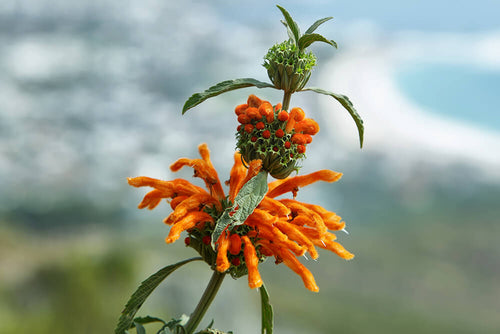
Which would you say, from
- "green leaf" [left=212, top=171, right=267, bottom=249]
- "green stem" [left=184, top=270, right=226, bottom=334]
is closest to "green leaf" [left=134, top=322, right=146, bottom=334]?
"green stem" [left=184, top=270, right=226, bottom=334]

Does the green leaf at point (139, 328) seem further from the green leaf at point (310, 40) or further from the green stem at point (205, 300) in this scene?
the green leaf at point (310, 40)

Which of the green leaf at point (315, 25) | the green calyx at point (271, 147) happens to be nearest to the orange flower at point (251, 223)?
the green calyx at point (271, 147)

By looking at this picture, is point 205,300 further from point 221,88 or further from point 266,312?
point 221,88

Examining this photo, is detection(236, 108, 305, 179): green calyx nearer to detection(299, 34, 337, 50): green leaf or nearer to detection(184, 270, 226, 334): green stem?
detection(299, 34, 337, 50): green leaf

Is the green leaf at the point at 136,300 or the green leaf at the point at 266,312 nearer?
the green leaf at the point at 136,300

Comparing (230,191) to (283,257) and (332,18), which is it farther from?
(332,18)

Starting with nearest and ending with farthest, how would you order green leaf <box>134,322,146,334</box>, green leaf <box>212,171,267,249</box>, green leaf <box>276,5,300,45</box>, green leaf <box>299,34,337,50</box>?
green leaf <box>212,171,267,249</box> < green leaf <box>299,34,337,50</box> < green leaf <box>276,5,300,45</box> < green leaf <box>134,322,146,334</box>
